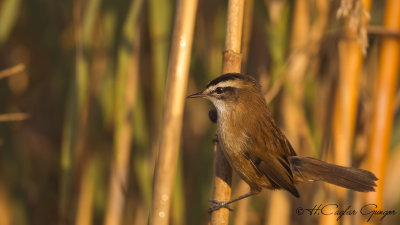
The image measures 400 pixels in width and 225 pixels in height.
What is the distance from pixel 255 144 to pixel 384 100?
62cm

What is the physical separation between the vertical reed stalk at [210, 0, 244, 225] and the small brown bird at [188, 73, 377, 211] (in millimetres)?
160

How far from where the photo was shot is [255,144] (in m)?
2.18

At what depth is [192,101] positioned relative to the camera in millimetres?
3203

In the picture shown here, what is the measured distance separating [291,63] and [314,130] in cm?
41

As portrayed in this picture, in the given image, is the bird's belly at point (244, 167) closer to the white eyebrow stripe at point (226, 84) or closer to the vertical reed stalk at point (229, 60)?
the vertical reed stalk at point (229, 60)

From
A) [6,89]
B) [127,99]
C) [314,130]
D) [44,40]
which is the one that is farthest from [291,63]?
[6,89]

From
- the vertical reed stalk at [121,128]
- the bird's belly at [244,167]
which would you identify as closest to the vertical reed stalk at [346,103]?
the bird's belly at [244,167]

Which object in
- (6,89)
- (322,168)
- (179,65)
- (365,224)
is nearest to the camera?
(179,65)

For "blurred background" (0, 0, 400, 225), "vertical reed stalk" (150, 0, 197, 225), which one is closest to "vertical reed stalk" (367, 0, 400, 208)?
"blurred background" (0, 0, 400, 225)

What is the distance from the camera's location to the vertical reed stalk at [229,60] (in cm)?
179

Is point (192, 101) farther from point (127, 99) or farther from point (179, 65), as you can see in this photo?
point (179, 65)

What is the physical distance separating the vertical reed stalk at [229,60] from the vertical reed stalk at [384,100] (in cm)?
74

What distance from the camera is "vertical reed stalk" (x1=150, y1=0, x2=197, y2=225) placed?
5.63ft
